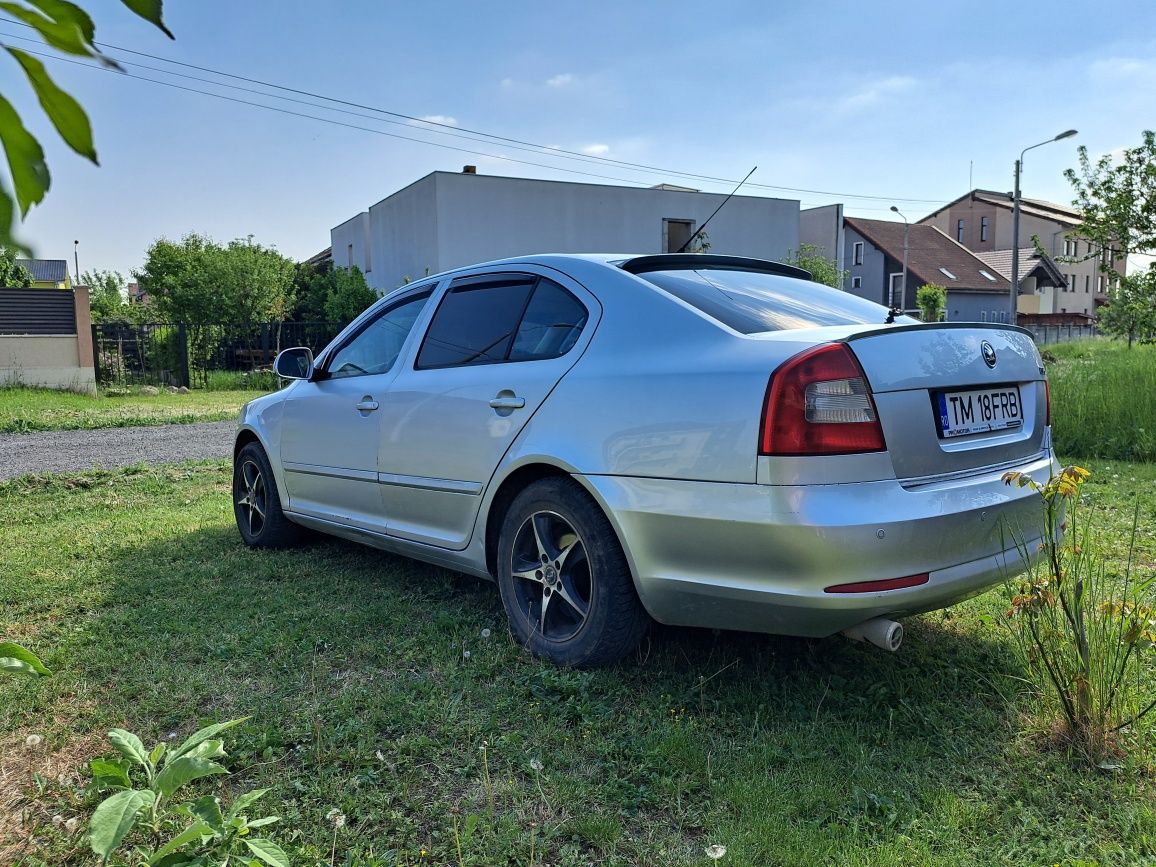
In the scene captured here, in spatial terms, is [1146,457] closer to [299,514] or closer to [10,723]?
[299,514]

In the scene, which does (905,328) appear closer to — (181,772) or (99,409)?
(181,772)

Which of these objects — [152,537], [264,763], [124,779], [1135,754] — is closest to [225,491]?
[152,537]

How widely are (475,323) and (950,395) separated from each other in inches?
80.4

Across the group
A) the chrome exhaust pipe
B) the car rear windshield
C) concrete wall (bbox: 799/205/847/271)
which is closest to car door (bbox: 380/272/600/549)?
the car rear windshield

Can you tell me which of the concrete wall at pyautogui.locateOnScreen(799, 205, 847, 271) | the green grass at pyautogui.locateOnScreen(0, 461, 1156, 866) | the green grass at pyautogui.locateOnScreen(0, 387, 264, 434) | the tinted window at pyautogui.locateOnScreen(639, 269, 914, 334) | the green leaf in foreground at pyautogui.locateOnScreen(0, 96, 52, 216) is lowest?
the green grass at pyautogui.locateOnScreen(0, 461, 1156, 866)

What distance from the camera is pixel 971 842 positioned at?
2.23 m

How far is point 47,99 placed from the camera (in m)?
0.57

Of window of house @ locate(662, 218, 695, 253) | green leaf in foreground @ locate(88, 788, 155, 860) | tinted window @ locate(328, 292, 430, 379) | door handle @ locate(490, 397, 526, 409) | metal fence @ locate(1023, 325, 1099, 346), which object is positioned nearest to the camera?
green leaf in foreground @ locate(88, 788, 155, 860)

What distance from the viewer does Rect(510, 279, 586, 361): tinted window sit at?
11.2 ft

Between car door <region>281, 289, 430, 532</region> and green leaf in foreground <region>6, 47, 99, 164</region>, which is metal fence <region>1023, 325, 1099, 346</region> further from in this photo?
green leaf in foreground <region>6, 47, 99, 164</region>

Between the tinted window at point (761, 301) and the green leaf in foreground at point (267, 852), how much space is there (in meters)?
2.02

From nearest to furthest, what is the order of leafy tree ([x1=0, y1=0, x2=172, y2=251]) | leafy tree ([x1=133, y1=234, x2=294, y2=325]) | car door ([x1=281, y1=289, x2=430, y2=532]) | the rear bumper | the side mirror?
leafy tree ([x1=0, y1=0, x2=172, y2=251]), the rear bumper, car door ([x1=281, y1=289, x2=430, y2=532]), the side mirror, leafy tree ([x1=133, y1=234, x2=294, y2=325])

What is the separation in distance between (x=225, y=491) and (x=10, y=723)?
16.1 ft

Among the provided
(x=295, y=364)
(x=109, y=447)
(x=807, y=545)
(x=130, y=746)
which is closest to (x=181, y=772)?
(x=130, y=746)
